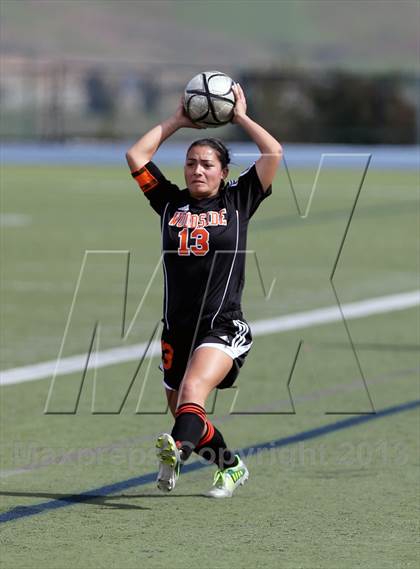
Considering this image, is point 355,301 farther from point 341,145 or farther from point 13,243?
point 341,145

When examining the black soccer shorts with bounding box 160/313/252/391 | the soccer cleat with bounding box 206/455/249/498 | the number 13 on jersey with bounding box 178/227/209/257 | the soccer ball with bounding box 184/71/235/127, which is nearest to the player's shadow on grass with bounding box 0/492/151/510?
the soccer cleat with bounding box 206/455/249/498

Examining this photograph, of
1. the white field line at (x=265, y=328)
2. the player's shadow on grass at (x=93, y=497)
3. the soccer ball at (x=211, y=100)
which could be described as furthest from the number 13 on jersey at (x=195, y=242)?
the white field line at (x=265, y=328)

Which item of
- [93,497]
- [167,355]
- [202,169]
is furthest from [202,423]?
[202,169]

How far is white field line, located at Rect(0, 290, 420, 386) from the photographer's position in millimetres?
10984

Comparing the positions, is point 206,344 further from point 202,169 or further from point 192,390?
point 202,169

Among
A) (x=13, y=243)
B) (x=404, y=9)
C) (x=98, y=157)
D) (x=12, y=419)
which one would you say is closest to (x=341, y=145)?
(x=98, y=157)

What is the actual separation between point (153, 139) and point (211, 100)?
1.46ft

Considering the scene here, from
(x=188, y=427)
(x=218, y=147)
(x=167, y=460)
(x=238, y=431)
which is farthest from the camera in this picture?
(x=238, y=431)

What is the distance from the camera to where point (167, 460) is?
22.1 ft

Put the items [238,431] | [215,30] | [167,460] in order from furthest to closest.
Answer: [215,30] < [238,431] < [167,460]

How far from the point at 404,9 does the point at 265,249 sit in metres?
90.0

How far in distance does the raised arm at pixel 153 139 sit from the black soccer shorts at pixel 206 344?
0.91m

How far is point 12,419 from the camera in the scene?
9352mm

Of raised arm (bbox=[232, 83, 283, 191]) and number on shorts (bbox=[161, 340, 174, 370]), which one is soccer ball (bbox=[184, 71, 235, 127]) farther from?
number on shorts (bbox=[161, 340, 174, 370])
